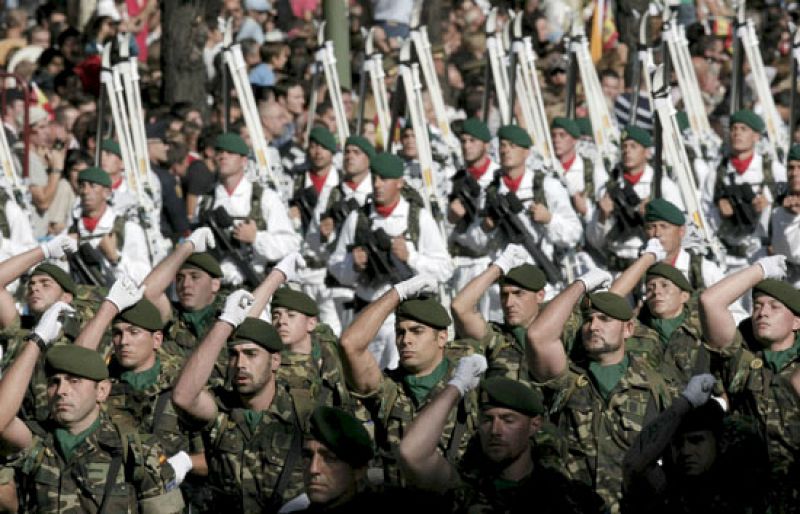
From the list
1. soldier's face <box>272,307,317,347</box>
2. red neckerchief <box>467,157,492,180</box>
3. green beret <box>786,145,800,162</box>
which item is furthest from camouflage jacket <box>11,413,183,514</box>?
red neckerchief <box>467,157,492,180</box>

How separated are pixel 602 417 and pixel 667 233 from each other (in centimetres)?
463

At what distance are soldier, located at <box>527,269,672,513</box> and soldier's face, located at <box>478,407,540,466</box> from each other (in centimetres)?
110

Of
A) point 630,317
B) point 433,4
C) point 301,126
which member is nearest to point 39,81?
point 301,126

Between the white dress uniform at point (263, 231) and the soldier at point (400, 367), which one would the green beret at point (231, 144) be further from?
the soldier at point (400, 367)

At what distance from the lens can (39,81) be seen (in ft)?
72.4

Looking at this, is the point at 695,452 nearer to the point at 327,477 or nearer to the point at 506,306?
the point at 327,477

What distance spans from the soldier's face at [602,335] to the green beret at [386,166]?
480 centimetres

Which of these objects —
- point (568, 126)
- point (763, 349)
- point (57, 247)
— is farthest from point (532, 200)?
point (763, 349)

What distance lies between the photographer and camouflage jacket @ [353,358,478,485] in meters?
10.8

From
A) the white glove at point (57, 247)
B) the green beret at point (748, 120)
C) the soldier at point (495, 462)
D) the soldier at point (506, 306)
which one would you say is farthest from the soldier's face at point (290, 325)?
the green beret at point (748, 120)

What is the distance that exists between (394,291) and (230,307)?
1.02 meters

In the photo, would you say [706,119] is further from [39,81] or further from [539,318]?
[539,318]

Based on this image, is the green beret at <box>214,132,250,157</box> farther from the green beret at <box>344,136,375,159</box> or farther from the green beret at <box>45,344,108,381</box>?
the green beret at <box>45,344,108,381</box>

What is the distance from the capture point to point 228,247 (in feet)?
55.6
